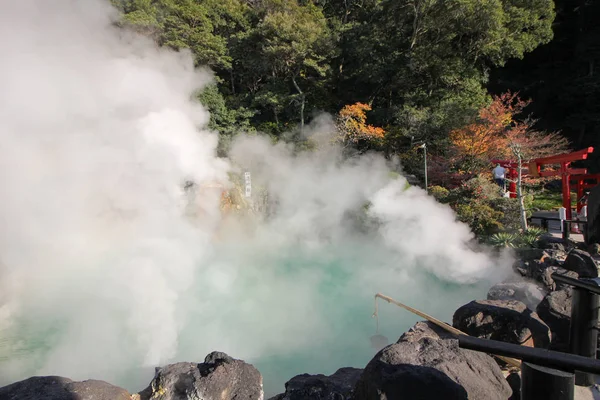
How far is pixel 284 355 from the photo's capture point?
17.0 feet

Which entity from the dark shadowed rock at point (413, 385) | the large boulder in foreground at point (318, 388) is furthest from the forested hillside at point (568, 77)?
the dark shadowed rock at point (413, 385)

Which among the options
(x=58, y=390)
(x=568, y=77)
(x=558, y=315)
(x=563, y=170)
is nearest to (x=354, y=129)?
(x=563, y=170)

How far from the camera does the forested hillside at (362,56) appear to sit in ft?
46.4

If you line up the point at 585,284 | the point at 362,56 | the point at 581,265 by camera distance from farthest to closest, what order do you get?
the point at 362,56, the point at 581,265, the point at 585,284

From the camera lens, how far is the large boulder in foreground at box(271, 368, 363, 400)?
10.8 ft

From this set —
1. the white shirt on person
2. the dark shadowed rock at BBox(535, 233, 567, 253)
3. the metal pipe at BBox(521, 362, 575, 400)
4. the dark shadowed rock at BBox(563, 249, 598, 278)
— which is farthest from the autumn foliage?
the metal pipe at BBox(521, 362, 575, 400)

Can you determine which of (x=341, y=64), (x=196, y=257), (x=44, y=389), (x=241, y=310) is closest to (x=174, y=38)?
(x=341, y=64)

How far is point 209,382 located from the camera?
3.42 meters

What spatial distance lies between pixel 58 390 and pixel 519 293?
5.63m

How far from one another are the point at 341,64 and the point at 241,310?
1415 cm

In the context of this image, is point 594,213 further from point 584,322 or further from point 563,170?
point 563,170

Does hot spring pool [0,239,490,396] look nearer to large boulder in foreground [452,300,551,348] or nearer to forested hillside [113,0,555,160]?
large boulder in foreground [452,300,551,348]

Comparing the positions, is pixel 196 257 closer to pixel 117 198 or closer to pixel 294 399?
pixel 117 198

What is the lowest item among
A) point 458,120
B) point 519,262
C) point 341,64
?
point 519,262
